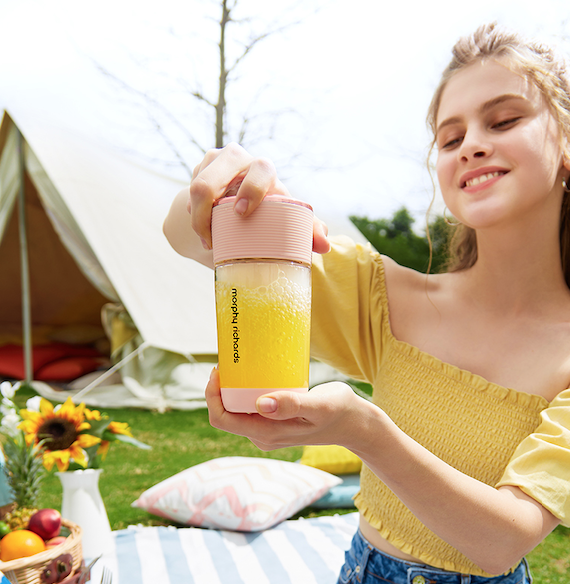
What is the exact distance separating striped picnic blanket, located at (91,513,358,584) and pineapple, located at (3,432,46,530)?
1.11 feet

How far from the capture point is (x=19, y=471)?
152 cm

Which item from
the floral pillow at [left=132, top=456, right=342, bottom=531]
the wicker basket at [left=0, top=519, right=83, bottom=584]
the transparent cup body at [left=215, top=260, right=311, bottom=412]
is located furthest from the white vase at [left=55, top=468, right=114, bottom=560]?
the transparent cup body at [left=215, top=260, right=311, bottom=412]

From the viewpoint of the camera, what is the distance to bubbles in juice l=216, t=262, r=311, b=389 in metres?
0.67

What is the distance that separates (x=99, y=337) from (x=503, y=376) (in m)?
6.14

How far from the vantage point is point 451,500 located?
763 millimetres

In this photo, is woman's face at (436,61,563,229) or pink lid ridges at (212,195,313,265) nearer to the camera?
pink lid ridges at (212,195,313,265)

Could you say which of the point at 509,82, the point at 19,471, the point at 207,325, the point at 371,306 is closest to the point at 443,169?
the point at 509,82

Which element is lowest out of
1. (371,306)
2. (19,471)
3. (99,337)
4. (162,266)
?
(99,337)

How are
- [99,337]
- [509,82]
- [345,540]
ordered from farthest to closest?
[99,337] → [345,540] → [509,82]

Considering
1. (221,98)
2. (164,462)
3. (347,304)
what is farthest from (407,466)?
(221,98)

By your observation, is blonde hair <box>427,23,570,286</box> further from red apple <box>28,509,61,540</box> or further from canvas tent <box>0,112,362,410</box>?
canvas tent <box>0,112,362,410</box>

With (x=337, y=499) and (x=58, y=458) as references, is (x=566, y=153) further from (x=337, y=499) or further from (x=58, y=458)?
(x=337, y=499)

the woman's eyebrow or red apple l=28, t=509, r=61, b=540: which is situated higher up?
the woman's eyebrow

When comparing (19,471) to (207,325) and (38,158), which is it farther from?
(38,158)
